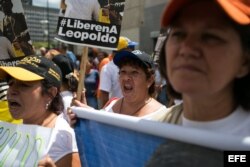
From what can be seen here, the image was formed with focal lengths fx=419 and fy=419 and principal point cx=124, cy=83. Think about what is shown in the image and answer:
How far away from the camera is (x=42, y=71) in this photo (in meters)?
2.55

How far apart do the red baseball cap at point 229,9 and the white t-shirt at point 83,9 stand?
1.63 m

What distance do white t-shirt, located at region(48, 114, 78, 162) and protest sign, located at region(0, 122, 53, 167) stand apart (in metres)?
0.03

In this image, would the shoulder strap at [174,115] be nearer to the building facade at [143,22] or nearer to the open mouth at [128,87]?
the open mouth at [128,87]

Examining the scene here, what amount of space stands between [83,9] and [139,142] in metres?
1.69

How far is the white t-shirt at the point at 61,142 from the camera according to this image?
224 centimetres

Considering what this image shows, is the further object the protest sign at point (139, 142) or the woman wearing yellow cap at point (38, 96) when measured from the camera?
the woman wearing yellow cap at point (38, 96)

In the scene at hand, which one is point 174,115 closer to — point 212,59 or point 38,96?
point 212,59

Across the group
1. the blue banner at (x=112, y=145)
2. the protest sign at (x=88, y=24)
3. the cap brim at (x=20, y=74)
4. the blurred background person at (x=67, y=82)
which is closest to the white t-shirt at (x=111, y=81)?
the blurred background person at (x=67, y=82)

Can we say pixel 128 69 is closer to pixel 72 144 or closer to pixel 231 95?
pixel 72 144

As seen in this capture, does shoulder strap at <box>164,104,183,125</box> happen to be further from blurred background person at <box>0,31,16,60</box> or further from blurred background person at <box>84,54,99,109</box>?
blurred background person at <box>84,54,99,109</box>

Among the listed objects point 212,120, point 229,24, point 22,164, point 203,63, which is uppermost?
point 229,24

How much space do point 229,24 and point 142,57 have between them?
73.6 inches

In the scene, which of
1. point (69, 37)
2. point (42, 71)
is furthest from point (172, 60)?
point (69, 37)

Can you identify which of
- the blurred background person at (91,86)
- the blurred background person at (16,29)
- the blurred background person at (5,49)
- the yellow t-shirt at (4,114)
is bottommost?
the blurred background person at (91,86)
